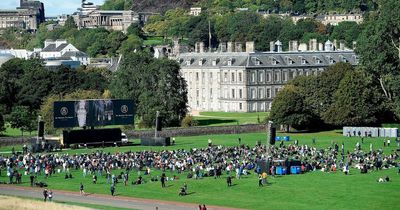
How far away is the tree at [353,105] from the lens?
123750 mm

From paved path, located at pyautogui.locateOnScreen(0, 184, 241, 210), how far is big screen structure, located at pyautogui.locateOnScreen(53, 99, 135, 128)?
3003 centimetres

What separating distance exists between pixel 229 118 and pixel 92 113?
35840 millimetres

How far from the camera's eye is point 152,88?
13800 centimetres

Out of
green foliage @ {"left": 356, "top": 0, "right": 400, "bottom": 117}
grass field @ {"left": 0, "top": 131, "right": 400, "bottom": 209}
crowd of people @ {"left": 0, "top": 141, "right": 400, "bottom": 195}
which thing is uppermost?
green foliage @ {"left": 356, "top": 0, "right": 400, "bottom": 117}

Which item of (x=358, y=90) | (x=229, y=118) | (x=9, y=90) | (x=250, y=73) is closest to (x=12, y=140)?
(x=9, y=90)

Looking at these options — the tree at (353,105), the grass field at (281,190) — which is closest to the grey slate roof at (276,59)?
the tree at (353,105)

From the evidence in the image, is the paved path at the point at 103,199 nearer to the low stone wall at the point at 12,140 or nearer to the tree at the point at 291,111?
the low stone wall at the point at 12,140

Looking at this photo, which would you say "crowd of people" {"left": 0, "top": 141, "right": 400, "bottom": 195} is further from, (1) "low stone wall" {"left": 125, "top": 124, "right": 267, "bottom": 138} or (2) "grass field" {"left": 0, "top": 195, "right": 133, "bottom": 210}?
(1) "low stone wall" {"left": 125, "top": 124, "right": 267, "bottom": 138}

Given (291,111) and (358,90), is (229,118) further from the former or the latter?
(358,90)

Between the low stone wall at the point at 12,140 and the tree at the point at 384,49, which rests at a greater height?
the tree at the point at 384,49

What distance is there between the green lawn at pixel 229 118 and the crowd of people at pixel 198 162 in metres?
36.6

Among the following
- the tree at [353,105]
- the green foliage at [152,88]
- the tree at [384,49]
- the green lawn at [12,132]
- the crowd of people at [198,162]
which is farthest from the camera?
the green foliage at [152,88]

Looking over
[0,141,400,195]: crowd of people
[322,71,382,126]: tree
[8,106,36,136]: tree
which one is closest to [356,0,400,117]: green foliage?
[322,71,382,126]: tree

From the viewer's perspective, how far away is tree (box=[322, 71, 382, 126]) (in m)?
124
